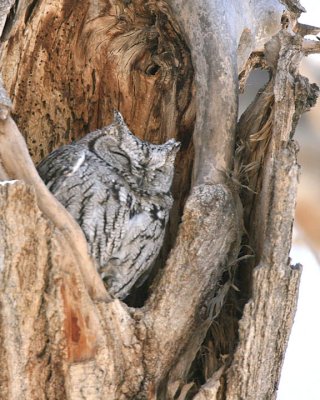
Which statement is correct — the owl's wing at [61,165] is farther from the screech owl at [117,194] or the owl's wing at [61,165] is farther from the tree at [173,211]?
the tree at [173,211]

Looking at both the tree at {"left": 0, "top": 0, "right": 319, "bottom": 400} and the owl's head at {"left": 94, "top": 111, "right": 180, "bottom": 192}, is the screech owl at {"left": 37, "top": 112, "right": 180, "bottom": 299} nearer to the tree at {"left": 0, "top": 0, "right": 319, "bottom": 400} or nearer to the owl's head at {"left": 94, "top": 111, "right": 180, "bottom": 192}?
the owl's head at {"left": 94, "top": 111, "right": 180, "bottom": 192}

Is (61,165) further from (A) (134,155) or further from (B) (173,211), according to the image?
(B) (173,211)

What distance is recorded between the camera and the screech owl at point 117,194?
287 cm

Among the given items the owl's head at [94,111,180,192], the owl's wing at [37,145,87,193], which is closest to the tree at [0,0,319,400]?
the owl's head at [94,111,180,192]

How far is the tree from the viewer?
2.49 m

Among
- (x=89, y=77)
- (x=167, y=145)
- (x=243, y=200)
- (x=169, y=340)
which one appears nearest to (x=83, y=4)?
(x=89, y=77)

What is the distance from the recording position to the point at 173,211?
3.25 metres

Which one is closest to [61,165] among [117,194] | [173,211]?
[117,194]

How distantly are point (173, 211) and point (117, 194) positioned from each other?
15.1 inches

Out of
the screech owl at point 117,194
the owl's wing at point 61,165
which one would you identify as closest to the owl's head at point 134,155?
the screech owl at point 117,194

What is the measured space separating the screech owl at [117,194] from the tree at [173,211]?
15cm

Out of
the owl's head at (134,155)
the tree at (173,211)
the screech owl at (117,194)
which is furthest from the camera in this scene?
the owl's head at (134,155)

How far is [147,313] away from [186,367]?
0.83 ft

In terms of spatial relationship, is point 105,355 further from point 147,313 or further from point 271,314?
point 271,314
